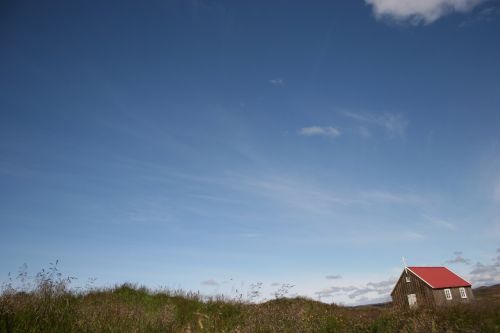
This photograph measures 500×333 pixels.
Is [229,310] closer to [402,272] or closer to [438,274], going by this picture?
[402,272]

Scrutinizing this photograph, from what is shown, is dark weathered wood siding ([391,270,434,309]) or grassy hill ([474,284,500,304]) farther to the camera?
dark weathered wood siding ([391,270,434,309])

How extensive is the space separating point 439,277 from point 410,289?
4.28 m

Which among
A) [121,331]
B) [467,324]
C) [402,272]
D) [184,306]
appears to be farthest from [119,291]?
[402,272]

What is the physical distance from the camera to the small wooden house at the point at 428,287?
35.1 m

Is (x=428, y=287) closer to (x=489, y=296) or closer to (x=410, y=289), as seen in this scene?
(x=410, y=289)

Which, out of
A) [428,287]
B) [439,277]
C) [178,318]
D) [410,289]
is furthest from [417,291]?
[178,318]

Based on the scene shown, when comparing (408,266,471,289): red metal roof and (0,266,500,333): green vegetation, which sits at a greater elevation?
(408,266,471,289): red metal roof

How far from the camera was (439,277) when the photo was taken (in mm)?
38156

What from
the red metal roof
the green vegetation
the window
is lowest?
the green vegetation

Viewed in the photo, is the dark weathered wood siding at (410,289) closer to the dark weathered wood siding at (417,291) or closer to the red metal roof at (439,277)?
the dark weathered wood siding at (417,291)

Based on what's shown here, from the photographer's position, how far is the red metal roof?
36.0 m

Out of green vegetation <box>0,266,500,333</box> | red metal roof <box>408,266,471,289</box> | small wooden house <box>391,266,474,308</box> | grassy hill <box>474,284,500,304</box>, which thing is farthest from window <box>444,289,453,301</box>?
green vegetation <box>0,266,500,333</box>

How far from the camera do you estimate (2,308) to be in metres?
6.45

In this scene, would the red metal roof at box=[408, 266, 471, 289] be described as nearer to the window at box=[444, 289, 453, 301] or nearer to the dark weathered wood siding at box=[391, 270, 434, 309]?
the window at box=[444, 289, 453, 301]
